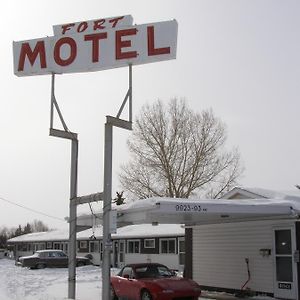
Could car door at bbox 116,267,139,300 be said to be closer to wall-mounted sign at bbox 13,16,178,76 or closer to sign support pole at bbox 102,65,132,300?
sign support pole at bbox 102,65,132,300

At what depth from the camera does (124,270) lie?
58.4 feet

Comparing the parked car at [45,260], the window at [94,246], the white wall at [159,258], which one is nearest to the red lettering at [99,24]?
the white wall at [159,258]

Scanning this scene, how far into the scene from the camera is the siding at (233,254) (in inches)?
730

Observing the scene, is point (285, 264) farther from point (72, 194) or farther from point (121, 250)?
point (121, 250)

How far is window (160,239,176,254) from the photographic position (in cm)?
3700

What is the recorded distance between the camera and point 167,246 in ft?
124

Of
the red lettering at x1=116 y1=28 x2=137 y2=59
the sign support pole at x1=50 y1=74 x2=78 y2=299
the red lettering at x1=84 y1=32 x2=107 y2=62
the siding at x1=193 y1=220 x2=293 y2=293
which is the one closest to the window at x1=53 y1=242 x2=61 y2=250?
the siding at x1=193 y1=220 x2=293 y2=293

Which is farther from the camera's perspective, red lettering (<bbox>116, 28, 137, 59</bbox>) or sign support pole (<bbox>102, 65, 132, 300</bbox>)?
red lettering (<bbox>116, 28, 137, 59</bbox>)

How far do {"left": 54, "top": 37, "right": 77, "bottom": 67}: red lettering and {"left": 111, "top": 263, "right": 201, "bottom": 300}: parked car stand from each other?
6.32 metres

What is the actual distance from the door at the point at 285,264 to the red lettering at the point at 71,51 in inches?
322

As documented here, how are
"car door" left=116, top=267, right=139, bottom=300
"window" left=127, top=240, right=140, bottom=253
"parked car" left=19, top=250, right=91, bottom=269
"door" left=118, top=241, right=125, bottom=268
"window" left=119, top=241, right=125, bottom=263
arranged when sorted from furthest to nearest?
"window" left=119, top=241, right=125, bottom=263 → "door" left=118, top=241, right=125, bottom=268 → "window" left=127, top=240, right=140, bottom=253 → "parked car" left=19, top=250, right=91, bottom=269 → "car door" left=116, top=267, right=139, bottom=300

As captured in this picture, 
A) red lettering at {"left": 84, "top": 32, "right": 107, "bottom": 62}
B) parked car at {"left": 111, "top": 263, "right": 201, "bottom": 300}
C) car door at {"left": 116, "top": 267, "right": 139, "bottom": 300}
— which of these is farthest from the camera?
car door at {"left": 116, "top": 267, "right": 139, "bottom": 300}

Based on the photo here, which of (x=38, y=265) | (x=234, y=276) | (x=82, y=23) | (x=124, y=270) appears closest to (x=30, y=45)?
(x=82, y=23)

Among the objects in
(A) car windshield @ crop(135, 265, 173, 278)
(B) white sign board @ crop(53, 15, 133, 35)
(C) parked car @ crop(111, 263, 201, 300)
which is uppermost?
(B) white sign board @ crop(53, 15, 133, 35)
